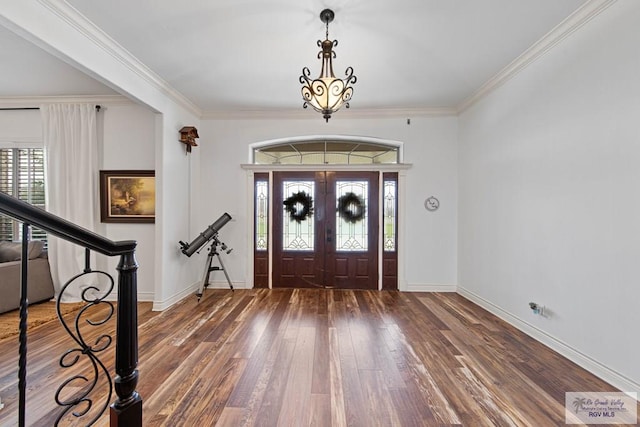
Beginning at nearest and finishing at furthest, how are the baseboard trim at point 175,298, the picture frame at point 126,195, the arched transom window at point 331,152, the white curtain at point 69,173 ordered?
the baseboard trim at point 175,298 → the white curtain at point 69,173 → the picture frame at point 126,195 → the arched transom window at point 331,152

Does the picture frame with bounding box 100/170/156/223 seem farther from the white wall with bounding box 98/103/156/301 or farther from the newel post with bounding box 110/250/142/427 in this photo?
the newel post with bounding box 110/250/142/427

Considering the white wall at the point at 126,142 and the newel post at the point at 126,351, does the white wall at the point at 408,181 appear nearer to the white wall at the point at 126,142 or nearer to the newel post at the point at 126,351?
the white wall at the point at 126,142

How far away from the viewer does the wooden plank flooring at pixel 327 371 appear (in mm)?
1917

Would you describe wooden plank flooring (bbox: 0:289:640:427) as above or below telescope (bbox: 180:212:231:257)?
below

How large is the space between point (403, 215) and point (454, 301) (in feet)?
5.03

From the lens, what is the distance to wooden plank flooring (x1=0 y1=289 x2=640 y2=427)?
192 cm

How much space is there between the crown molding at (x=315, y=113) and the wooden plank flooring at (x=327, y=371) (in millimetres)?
3149

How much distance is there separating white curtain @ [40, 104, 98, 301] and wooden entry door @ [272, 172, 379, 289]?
8.99ft

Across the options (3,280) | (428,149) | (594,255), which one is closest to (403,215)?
(428,149)

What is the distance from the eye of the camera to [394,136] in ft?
15.9

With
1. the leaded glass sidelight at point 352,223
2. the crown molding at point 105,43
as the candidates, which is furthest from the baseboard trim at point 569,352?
the crown molding at point 105,43

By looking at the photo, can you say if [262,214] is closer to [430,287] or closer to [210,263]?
[210,263]

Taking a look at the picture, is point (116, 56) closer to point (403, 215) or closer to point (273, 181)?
point (273, 181)

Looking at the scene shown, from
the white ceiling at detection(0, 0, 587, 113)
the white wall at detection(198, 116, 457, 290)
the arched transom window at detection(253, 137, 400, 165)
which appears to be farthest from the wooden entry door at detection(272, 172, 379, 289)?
the white ceiling at detection(0, 0, 587, 113)
